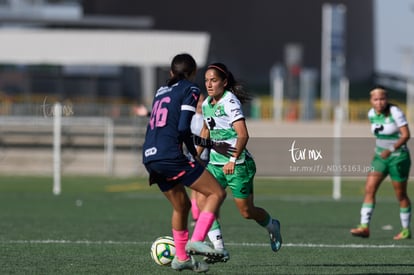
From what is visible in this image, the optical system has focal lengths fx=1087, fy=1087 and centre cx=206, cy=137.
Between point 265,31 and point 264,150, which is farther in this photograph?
point 265,31

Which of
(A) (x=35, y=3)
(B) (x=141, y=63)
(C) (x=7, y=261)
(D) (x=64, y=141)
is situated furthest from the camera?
(A) (x=35, y=3)

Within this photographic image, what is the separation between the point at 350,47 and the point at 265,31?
869 cm

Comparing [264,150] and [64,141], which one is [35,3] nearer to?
[64,141]

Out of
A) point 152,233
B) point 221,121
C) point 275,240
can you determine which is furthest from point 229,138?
point 152,233

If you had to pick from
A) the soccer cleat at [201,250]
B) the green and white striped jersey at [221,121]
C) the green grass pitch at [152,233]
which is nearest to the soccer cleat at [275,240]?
the green grass pitch at [152,233]

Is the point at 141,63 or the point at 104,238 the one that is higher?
the point at 141,63

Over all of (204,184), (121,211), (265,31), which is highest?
(265,31)

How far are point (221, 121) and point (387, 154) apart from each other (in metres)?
4.52

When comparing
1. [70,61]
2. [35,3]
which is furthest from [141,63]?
[35,3]

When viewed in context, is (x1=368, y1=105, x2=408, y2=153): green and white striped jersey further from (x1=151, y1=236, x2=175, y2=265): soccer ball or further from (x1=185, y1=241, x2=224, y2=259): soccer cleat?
(x1=185, y1=241, x2=224, y2=259): soccer cleat

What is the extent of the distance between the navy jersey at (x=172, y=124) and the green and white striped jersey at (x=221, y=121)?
1.39 metres

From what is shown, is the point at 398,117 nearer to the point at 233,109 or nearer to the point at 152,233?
the point at 152,233

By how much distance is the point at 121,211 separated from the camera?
68.5 ft

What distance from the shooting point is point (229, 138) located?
12.0m
